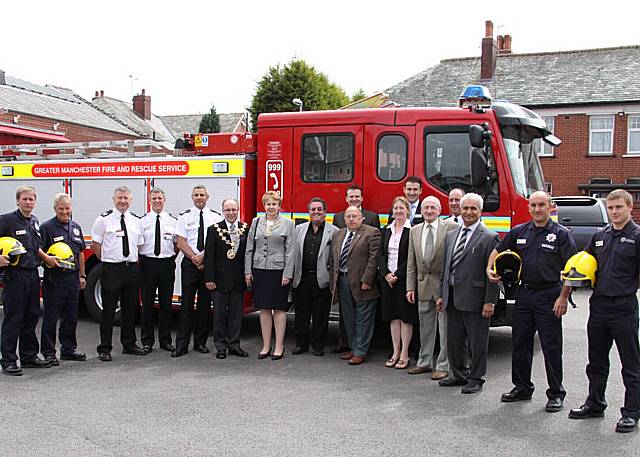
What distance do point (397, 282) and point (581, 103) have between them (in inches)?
856

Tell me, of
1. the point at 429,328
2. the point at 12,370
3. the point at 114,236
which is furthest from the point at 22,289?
the point at 429,328

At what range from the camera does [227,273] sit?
798cm

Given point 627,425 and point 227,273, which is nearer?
Answer: point 627,425

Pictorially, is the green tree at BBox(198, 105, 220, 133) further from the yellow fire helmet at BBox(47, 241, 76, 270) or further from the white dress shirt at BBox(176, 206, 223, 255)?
the yellow fire helmet at BBox(47, 241, 76, 270)

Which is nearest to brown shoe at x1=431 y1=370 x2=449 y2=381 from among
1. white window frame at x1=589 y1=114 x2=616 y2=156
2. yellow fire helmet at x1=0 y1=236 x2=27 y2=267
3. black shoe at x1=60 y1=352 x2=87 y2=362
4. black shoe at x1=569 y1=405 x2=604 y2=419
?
black shoe at x1=569 y1=405 x2=604 y2=419

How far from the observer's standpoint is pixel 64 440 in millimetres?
5094

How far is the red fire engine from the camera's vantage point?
7816mm

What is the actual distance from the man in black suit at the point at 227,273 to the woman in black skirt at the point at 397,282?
172 centimetres

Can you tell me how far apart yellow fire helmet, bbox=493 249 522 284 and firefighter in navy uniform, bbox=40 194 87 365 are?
4.61 meters

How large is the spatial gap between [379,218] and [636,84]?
22.3m

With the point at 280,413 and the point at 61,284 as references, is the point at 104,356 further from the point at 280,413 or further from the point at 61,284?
the point at 280,413

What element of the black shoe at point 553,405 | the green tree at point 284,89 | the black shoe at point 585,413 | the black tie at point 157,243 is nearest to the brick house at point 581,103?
the green tree at point 284,89

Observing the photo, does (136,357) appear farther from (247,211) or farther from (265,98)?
(265,98)

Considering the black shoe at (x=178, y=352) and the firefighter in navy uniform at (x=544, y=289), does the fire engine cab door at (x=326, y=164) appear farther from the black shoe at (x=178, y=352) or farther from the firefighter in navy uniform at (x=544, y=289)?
the firefighter in navy uniform at (x=544, y=289)
